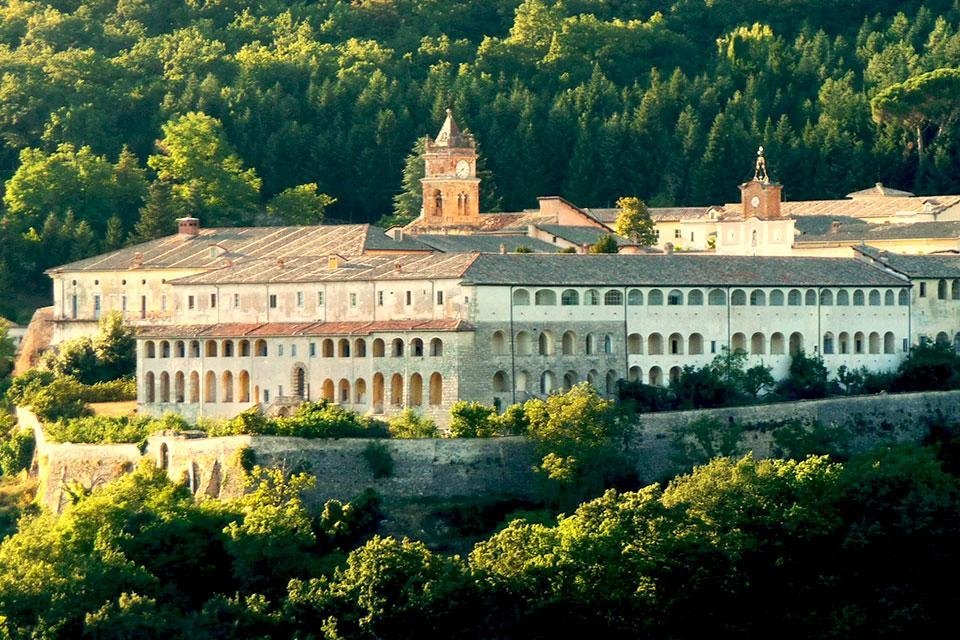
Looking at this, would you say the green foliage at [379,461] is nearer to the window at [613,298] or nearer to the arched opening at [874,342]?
the window at [613,298]

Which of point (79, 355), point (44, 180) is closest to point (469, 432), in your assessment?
point (79, 355)

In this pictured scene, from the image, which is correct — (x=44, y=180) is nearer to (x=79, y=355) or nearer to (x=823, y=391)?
(x=79, y=355)

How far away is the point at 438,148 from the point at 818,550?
34891mm

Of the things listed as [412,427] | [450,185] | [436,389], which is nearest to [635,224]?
[450,185]

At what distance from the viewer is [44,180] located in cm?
11006

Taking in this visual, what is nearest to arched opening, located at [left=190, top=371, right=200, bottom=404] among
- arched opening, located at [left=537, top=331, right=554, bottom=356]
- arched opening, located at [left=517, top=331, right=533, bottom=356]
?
arched opening, located at [left=517, top=331, right=533, bottom=356]

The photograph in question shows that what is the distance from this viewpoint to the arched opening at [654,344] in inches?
3366

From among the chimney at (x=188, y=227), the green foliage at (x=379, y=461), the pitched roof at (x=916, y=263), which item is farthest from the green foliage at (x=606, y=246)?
the green foliage at (x=379, y=461)

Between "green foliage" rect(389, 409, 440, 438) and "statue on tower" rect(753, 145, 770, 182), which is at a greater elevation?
"statue on tower" rect(753, 145, 770, 182)

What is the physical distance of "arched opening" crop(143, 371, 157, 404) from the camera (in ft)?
291

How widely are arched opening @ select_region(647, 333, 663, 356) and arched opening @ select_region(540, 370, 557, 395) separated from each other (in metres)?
3.46

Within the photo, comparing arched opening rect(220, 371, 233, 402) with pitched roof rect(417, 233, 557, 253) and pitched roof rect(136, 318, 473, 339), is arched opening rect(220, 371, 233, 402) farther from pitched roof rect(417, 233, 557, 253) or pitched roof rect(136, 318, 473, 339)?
pitched roof rect(417, 233, 557, 253)

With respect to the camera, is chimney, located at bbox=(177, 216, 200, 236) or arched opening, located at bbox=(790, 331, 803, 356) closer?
arched opening, located at bbox=(790, 331, 803, 356)

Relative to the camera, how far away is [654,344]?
8562cm
